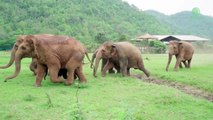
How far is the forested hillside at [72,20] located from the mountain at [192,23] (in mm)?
35495

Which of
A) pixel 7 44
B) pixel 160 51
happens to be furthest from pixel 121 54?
pixel 160 51

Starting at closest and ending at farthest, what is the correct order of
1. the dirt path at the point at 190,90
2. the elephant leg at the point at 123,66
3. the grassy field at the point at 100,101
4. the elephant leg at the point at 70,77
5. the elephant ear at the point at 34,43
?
the grassy field at the point at 100,101
the dirt path at the point at 190,90
the elephant ear at the point at 34,43
the elephant leg at the point at 70,77
the elephant leg at the point at 123,66

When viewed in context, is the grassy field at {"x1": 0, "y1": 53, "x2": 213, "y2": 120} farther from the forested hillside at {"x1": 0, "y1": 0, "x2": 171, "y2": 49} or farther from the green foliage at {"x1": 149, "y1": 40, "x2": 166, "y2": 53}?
the green foliage at {"x1": 149, "y1": 40, "x2": 166, "y2": 53}

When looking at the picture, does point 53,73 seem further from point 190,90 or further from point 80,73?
point 190,90

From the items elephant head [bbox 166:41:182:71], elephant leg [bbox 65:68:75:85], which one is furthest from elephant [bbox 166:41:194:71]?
elephant leg [bbox 65:68:75:85]

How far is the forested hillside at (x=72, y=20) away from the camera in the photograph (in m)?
47.6

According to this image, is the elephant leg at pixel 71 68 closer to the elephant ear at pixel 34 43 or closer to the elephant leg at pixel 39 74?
the elephant leg at pixel 39 74

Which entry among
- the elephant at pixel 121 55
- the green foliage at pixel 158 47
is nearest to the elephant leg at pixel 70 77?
the elephant at pixel 121 55

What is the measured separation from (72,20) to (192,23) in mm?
67451

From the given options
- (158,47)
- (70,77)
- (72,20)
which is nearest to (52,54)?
(70,77)

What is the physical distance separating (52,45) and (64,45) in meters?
0.40

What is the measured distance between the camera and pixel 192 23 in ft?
378

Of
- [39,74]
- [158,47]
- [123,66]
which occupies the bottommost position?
[158,47]

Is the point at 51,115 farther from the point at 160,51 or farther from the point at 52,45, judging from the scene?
the point at 160,51
